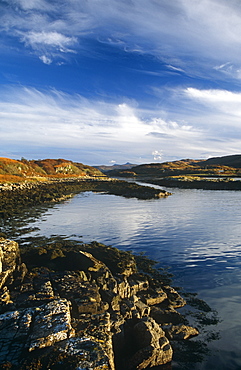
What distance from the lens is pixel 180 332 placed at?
900 centimetres

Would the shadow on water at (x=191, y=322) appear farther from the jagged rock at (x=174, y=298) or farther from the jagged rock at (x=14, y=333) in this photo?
the jagged rock at (x=14, y=333)

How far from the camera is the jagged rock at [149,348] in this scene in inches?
292


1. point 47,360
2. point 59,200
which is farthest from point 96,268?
point 59,200

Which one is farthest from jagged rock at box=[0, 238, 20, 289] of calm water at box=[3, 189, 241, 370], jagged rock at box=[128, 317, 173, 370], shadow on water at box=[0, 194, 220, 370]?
calm water at box=[3, 189, 241, 370]

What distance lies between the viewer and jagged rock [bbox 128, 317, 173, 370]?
7.41m

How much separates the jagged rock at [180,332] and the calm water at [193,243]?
0.77 meters

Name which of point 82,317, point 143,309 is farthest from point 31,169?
point 82,317

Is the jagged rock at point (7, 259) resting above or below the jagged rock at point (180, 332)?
above

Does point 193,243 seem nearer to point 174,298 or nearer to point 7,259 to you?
point 174,298

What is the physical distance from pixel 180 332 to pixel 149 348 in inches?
78.3

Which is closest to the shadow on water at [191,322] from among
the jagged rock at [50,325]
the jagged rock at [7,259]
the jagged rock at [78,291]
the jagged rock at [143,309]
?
the jagged rock at [143,309]

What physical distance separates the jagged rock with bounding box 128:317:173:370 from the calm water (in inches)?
22.7

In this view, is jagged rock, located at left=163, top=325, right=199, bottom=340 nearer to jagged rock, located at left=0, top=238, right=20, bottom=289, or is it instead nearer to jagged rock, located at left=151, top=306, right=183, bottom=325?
jagged rock, located at left=151, top=306, right=183, bottom=325

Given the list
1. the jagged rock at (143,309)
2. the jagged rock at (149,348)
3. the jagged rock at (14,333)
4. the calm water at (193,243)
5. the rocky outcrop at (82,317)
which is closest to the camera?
the jagged rock at (14,333)
